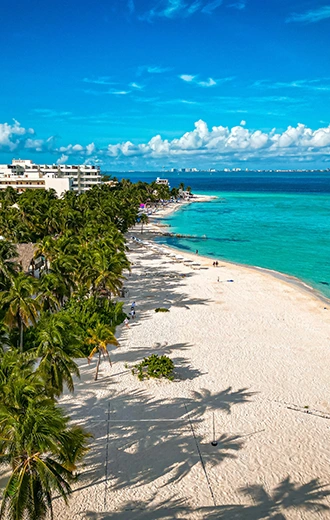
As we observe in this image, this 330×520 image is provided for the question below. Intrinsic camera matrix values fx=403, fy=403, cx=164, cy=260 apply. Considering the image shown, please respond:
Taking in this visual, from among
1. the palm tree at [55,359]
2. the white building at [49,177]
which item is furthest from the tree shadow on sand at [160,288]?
the white building at [49,177]

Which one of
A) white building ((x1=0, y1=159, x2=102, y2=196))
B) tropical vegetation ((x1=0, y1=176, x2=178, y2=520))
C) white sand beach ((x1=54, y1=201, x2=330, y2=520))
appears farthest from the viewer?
white building ((x1=0, y1=159, x2=102, y2=196))

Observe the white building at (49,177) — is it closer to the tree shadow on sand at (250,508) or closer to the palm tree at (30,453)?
the tree shadow on sand at (250,508)

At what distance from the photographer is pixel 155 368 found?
26.5m

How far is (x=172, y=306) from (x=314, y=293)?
19.2 meters

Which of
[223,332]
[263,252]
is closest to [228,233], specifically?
[263,252]

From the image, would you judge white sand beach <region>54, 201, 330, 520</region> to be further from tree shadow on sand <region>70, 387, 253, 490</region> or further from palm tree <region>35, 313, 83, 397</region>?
palm tree <region>35, 313, 83, 397</region>

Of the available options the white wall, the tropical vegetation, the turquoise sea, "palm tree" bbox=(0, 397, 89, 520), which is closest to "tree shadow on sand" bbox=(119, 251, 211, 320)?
the tropical vegetation

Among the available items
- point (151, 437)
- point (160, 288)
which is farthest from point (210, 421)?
point (160, 288)

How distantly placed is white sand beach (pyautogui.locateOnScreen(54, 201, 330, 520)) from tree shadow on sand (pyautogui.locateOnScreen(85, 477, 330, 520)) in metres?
0.04

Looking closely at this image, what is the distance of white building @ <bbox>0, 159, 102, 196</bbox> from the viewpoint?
114 metres

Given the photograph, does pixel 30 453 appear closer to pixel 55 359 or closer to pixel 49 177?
pixel 55 359

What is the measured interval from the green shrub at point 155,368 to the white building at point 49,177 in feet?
291

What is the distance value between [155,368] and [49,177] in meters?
108

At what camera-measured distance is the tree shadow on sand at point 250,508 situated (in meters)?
16.2
